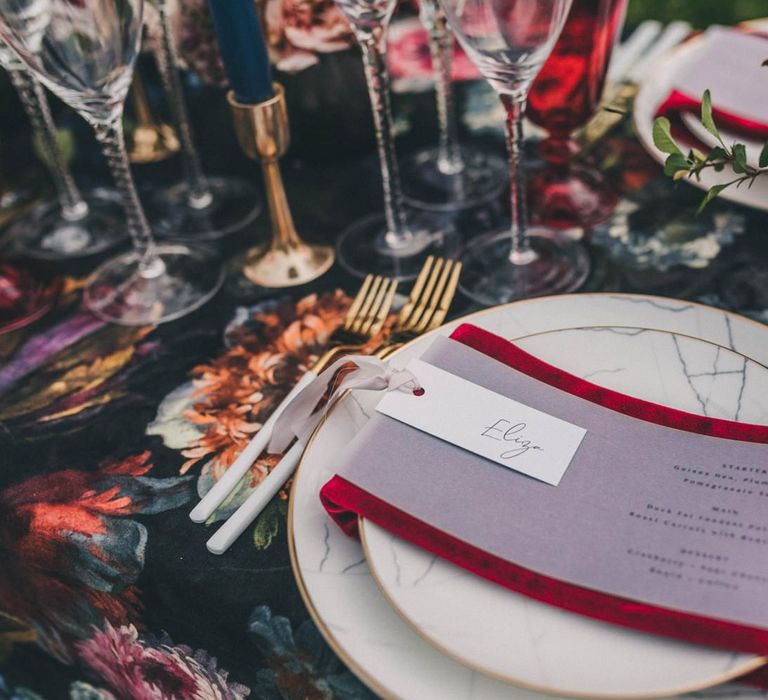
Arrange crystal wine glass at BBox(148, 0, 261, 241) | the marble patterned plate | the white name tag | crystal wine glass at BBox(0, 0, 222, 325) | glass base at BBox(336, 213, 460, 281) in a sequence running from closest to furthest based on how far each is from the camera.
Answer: the marble patterned plate, the white name tag, crystal wine glass at BBox(0, 0, 222, 325), glass base at BBox(336, 213, 460, 281), crystal wine glass at BBox(148, 0, 261, 241)

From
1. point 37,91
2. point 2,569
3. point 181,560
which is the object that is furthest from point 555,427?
point 37,91

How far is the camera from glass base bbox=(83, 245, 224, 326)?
742 mm

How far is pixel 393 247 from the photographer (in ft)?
2.50

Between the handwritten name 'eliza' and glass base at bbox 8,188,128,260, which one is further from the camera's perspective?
glass base at bbox 8,188,128,260

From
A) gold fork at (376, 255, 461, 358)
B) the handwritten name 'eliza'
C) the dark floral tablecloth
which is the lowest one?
the dark floral tablecloth

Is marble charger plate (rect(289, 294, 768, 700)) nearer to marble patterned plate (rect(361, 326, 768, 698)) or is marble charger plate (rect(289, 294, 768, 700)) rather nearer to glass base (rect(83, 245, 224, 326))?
marble patterned plate (rect(361, 326, 768, 698))

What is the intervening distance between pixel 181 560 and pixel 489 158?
1.73 ft

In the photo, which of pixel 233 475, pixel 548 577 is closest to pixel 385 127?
pixel 233 475

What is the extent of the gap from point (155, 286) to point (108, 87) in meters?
0.19

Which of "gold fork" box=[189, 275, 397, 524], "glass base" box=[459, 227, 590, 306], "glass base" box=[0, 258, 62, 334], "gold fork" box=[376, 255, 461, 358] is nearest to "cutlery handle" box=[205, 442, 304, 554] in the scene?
"gold fork" box=[189, 275, 397, 524]

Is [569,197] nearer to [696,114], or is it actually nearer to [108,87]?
[696,114]

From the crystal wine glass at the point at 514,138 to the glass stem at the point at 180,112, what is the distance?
0.32 m

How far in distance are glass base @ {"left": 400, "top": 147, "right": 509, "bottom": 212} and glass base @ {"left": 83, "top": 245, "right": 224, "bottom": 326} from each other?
0.21 meters

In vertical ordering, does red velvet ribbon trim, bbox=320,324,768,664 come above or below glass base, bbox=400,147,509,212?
above
